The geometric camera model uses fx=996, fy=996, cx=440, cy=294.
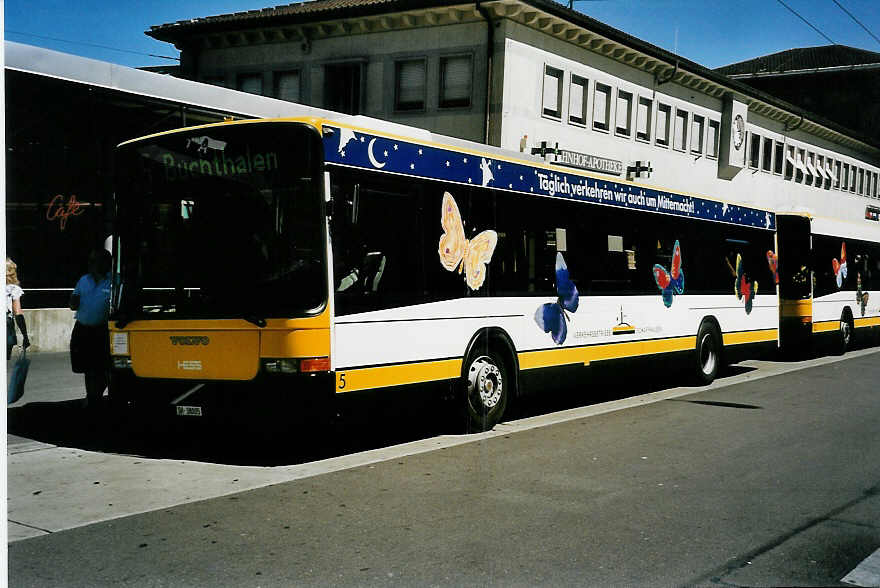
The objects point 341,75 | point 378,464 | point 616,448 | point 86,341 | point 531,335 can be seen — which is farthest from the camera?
point 341,75

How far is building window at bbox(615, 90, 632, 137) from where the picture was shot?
34.9 meters

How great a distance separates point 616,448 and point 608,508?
2.66 meters

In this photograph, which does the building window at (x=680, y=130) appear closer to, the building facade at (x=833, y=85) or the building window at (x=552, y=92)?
the building window at (x=552, y=92)

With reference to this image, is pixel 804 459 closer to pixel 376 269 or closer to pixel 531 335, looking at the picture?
pixel 531 335

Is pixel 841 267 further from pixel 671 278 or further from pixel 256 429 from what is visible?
pixel 256 429

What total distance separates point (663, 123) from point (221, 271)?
31.7m

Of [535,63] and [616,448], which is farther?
[535,63]

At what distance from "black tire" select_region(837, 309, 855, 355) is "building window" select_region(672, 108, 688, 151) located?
17033mm

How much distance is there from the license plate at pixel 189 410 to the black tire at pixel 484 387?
2730mm

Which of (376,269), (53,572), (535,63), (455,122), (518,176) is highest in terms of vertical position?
(535,63)

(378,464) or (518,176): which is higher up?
(518,176)

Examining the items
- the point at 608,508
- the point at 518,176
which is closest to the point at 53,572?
the point at 608,508

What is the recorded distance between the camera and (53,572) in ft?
16.9

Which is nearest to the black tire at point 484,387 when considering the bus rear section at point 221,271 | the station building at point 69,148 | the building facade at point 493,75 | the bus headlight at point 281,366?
the bus rear section at point 221,271
